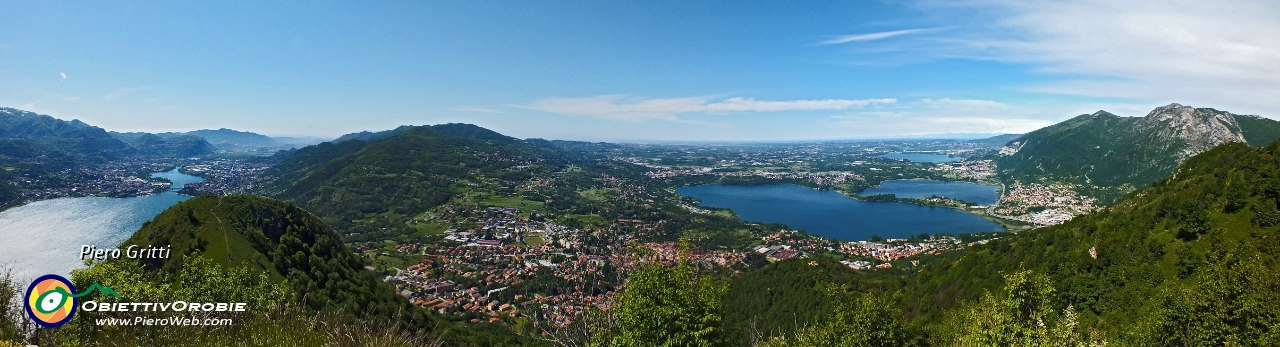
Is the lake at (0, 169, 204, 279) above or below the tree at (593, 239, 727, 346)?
below

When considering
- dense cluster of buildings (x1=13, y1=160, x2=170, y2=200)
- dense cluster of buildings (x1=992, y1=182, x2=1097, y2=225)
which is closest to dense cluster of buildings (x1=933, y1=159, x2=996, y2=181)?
dense cluster of buildings (x1=992, y1=182, x2=1097, y2=225)

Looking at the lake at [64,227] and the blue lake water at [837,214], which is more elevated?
the lake at [64,227]

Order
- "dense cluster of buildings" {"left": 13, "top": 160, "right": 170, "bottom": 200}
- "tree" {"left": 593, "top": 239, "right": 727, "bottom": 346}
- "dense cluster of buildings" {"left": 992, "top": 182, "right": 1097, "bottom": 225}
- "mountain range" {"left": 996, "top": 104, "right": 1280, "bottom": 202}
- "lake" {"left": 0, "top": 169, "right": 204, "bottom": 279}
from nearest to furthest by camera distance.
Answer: "tree" {"left": 593, "top": 239, "right": 727, "bottom": 346}, "lake" {"left": 0, "top": 169, "right": 204, "bottom": 279}, "dense cluster of buildings" {"left": 992, "top": 182, "right": 1097, "bottom": 225}, "dense cluster of buildings" {"left": 13, "top": 160, "right": 170, "bottom": 200}, "mountain range" {"left": 996, "top": 104, "right": 1280, "bottom": 202}

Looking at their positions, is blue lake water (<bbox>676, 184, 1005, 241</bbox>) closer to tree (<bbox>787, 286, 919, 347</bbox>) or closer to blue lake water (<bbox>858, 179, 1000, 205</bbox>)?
blue lake water (<bbox>858, 179, 1000, 205</bbox>)

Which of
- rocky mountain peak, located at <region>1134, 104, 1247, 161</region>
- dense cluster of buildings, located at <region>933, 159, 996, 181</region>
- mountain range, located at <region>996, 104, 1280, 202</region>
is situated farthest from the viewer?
dense cluster of buildings, located at <region>933, 159, 996, 181</region>

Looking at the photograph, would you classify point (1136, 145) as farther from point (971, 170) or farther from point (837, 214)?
point (837, 214)

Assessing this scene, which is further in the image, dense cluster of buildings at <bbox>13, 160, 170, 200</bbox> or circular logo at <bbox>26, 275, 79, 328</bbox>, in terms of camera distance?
dense cluster of buildings at <bbox>13, 160, 170, 200</bbox>

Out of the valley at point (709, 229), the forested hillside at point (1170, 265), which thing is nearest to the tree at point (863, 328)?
the valley at point (709, 229)
